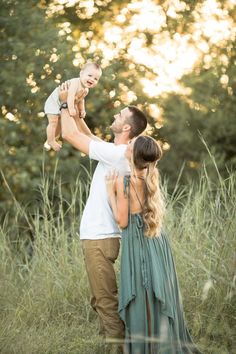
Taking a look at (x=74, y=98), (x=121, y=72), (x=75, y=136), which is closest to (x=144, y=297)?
(x=75, y=136)

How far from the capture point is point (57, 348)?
5648mm

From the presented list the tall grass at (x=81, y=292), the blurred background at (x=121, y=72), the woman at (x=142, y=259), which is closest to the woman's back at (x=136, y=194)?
the woman at (x=142, y=259)

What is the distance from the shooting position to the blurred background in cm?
993

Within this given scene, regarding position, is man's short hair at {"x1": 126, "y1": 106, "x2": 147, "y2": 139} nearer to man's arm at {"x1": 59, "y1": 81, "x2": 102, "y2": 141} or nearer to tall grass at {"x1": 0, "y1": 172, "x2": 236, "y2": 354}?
man's arm at {"x1": 59, "y1": 81, "x2": 102, "y2": 141}

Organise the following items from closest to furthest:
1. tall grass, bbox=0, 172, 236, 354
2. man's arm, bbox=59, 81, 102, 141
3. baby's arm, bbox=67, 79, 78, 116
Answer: baby's arm, bbox=67, 79, 78, 116
man's arm, bbox=59, 81, 102, 141
tall grass, bbox=0, 172, 236, 354

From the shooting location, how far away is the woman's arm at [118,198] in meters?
4.97

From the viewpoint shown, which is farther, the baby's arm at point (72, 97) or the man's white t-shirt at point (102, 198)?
the baby's arm at point (72, 97)

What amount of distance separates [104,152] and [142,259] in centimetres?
67

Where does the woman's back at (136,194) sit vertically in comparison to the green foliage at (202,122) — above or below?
above

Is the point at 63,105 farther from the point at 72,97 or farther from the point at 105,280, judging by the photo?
the point at 105,280

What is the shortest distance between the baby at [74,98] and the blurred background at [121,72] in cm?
297

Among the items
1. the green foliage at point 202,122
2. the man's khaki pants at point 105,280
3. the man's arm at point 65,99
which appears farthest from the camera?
the green foliage at point 202,122

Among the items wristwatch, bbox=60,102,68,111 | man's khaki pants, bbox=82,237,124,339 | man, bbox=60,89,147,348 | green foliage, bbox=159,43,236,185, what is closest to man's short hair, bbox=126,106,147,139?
man, bbox=60,89,147,348

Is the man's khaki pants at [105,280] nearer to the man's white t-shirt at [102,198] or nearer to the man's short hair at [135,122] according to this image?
the man's white t-shirt at [102,198]
